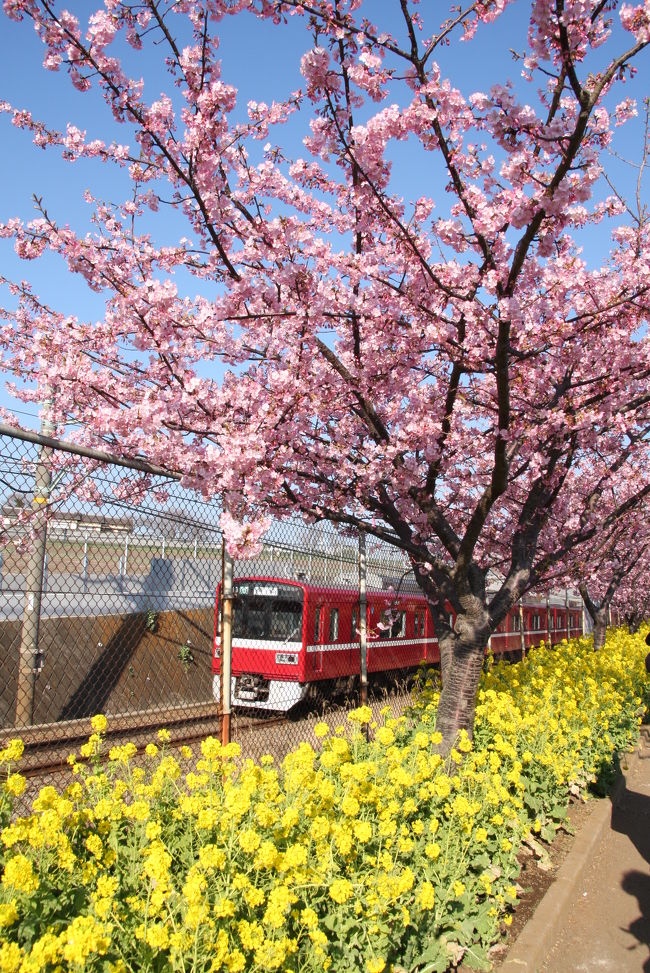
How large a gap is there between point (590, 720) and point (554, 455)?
9.44ft

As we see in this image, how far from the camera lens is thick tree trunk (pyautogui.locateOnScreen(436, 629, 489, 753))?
563cm

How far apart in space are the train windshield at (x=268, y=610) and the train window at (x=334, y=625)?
3.23ft

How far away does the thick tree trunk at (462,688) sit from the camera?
5629mm

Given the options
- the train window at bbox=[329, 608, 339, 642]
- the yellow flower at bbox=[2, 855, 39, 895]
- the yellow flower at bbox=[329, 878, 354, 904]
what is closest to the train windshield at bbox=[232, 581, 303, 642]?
the train window at bbox=[329, 608, 339, 642]

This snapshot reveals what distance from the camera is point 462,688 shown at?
567 cm

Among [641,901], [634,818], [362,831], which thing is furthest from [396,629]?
[362,831]

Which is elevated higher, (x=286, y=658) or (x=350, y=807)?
(x=350, y=807)

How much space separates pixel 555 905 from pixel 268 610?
24.1 feet

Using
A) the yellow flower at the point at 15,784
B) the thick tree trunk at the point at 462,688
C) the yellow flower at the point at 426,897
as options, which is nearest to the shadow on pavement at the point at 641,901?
the thick tree trunk at the point at 462,688

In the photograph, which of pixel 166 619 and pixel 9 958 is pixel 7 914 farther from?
pixel 166 619

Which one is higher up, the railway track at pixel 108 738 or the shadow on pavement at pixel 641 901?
the railway track at pixel 108 738

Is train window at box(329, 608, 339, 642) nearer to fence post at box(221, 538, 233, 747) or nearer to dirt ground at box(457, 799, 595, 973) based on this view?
dirt ground at box(457, 799, 595, 973)

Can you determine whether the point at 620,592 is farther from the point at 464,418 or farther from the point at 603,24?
the point at 603,24

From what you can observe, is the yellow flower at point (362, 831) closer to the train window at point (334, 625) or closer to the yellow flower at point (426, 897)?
the yellow flower at point (426, 897)
